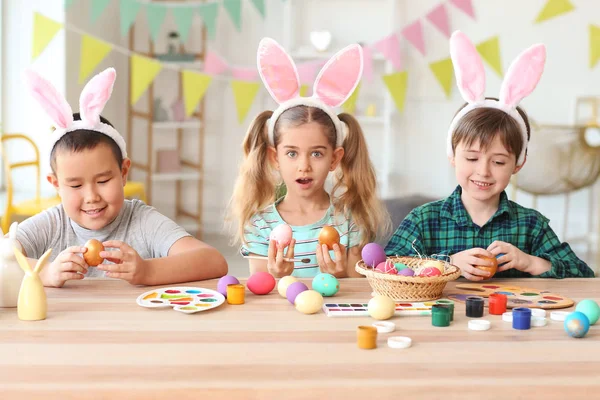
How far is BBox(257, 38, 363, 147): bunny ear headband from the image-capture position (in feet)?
5.89

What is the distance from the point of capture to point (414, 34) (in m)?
5.21

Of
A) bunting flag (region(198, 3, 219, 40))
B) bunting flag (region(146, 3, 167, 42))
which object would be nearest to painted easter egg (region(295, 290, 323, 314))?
bunting flag (region(146, 3, 167, 42))

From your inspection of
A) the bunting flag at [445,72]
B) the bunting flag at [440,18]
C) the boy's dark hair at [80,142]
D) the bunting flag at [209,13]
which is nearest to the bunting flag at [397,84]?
the bunting flag at [445,72]

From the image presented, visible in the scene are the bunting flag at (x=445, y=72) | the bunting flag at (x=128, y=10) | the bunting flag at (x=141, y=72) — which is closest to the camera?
the bunting flag at (x=141, y=72)

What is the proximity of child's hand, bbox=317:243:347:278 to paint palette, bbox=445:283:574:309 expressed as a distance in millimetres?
267

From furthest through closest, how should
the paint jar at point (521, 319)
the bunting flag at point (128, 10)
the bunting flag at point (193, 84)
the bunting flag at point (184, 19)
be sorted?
the bunting flag at point (184, 19), the bunting flag at point (128, 10), the bunting flag at point (193, 84), the paint jar at point (521, 319)

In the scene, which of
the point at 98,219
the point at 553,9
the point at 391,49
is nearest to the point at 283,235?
the point at 98,219

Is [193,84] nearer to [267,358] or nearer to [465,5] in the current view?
[465,5]

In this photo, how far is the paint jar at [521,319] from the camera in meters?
1.23

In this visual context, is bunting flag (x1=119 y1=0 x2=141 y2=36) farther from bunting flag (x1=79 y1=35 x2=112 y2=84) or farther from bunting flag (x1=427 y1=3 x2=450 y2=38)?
bunting flag (x1=427 y1=3 x2=450 y2=38)

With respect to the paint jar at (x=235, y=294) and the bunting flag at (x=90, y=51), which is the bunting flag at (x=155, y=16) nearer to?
the bunting flag at (x=90, y=51)

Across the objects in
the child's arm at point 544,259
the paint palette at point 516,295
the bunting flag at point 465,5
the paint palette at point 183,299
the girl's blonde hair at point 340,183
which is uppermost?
the bunting flag at point 465,5

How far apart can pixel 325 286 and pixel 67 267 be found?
0.50m

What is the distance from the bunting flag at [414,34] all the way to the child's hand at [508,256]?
3616 millimetres
